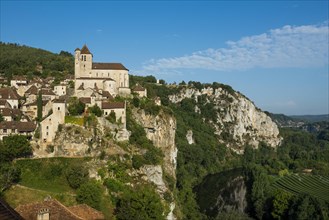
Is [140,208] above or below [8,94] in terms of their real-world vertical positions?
below

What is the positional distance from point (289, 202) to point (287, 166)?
7411cm

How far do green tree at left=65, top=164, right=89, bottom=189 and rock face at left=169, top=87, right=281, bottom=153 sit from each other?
108 m

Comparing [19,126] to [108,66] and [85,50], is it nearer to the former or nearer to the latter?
[85,50]

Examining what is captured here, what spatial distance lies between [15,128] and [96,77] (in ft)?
67.1

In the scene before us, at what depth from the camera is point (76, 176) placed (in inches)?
1967

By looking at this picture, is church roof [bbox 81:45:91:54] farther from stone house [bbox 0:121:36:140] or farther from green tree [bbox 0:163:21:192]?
green tree [bbox 0:163:21:192]

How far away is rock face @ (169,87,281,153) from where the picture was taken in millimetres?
162500

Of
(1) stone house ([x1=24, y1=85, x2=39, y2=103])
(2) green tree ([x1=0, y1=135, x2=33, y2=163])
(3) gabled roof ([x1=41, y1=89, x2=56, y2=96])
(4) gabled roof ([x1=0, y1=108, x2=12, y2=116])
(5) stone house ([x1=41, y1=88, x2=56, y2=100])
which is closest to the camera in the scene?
(2) green tree ([x1=0, y1=135, x2=33, y2=163])

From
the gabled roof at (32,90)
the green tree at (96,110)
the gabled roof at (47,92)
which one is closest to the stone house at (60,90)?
the gabled roof at (47,92)

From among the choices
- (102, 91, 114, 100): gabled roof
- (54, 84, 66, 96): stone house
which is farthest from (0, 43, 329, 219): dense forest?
(54, 84, 66, 96): stone house

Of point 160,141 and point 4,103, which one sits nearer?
point 4,103

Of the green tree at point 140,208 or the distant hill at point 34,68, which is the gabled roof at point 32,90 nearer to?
the distant hill at point 34,68

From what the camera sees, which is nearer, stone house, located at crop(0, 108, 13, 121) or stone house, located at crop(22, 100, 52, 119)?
stone house, located at crop(0, 108, 13, 121)

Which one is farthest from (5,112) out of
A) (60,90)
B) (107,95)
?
(107,95)
